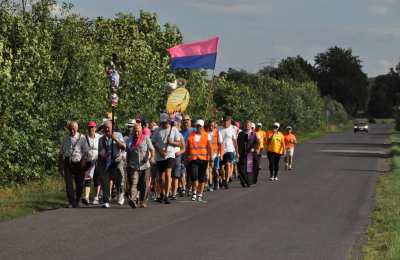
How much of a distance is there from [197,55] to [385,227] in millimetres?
11654

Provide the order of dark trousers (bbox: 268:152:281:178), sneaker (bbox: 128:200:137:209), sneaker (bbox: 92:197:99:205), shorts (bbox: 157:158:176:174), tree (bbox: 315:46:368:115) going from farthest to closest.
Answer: tree (bbox: 315:46:368:115) → dark trousers (bbox: 268:152:281:178) → shorts (bbox: 157:158:176:174) → sneaker (bbox: 92:197:99:205) → sneaker (bbox: 128:200:137:209)

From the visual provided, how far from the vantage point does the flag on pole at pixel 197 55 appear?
78.6 ft

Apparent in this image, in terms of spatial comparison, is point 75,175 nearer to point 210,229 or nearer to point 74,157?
point 74,157

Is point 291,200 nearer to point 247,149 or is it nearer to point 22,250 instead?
point 247,149

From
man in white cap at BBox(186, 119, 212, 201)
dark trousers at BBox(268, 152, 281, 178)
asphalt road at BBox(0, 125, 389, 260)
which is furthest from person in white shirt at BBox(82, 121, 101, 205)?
dark trousers at BBox(268, 152, 281, 178)

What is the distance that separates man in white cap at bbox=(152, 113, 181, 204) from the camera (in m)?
17.6

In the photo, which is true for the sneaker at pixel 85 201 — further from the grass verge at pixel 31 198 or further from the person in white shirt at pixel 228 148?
the person in white shirt at pixel 228 148

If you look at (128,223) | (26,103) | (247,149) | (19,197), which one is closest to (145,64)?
(247,149)

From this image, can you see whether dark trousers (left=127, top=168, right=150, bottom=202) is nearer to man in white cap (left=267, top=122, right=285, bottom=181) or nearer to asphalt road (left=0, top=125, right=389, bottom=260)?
asphalt road (left=0, top=125, right=389, bottom=260)

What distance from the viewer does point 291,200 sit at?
1828cm

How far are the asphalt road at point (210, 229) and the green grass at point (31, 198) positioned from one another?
0.70 meters

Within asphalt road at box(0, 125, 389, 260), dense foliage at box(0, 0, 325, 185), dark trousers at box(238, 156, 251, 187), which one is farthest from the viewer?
dark trousers at box(238, 156, 251, 187)

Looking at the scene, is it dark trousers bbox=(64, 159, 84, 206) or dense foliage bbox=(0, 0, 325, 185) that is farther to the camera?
dense foliage bbox=(0, 0, 325, 185)

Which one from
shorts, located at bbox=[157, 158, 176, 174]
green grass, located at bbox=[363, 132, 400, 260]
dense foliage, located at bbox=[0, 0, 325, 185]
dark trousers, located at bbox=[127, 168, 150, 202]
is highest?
dense foliage, located at bbox=[0, 0, 325, 185]
